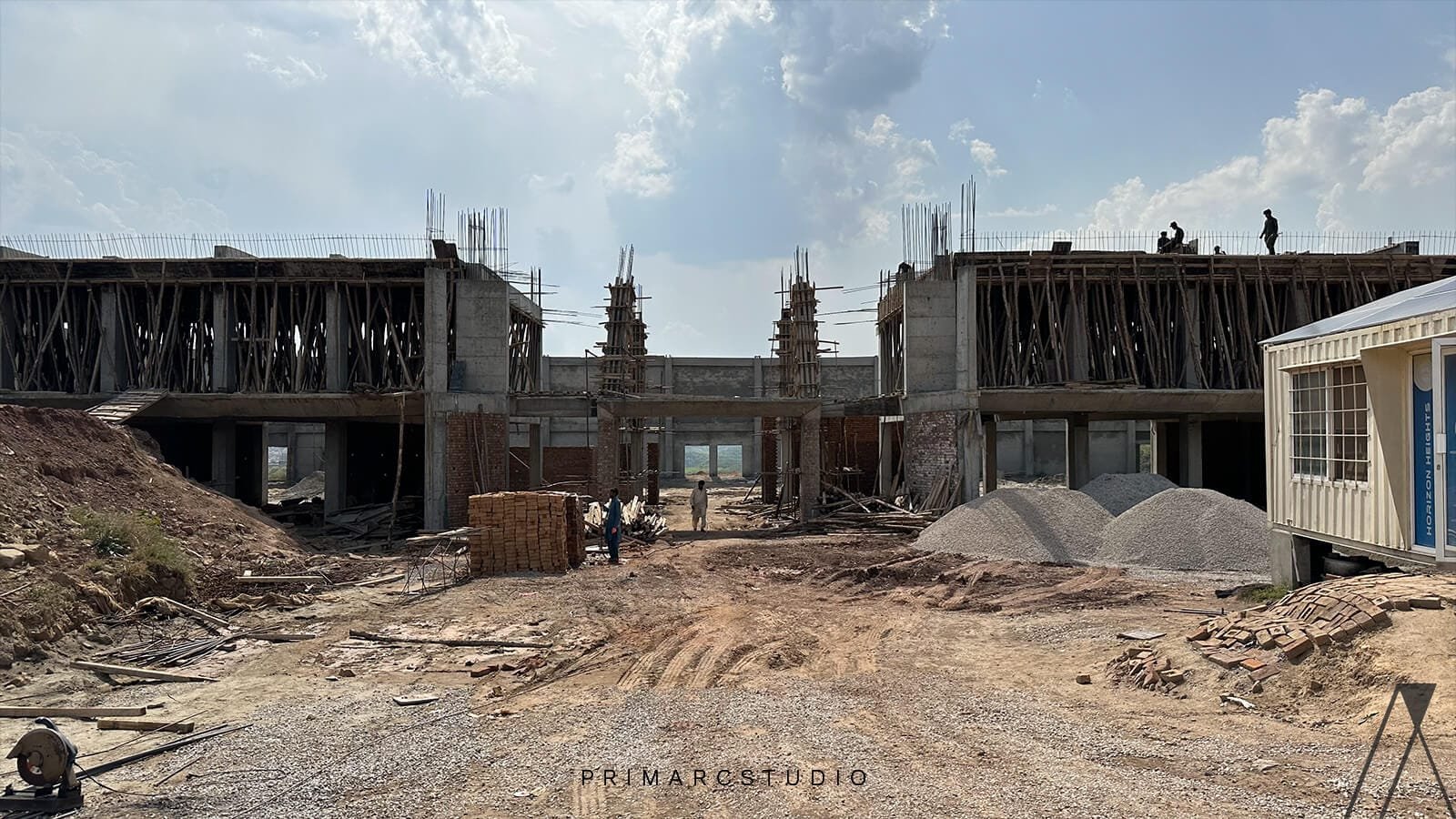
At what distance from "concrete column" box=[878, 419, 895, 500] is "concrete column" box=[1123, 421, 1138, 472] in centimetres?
1824

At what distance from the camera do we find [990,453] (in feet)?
75.3

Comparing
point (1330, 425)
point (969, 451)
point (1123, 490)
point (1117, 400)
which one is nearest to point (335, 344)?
point (969, 451)

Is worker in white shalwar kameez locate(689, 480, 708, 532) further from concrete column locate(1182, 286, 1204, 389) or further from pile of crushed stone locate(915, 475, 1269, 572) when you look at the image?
concrete column locate(1182, 286, 1204, 389)

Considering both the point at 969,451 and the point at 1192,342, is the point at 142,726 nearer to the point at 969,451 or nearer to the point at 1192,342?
the point at 969,451

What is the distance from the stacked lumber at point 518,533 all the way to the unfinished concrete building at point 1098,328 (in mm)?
10035

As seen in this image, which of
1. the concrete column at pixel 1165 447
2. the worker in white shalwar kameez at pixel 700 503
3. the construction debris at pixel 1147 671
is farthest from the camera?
the concrete column at pixel 1165 447

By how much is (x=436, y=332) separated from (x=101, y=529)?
946cm

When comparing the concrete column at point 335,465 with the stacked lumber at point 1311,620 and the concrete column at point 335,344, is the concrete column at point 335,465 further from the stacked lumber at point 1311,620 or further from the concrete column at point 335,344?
the stacked lumber at point 1311,620

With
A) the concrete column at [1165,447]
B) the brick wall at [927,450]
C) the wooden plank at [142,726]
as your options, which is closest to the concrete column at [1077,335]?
the brick wall at [927,450]

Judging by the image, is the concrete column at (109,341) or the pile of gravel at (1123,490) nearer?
the pile of gravel at (1123,490)

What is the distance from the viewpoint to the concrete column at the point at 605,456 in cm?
2019

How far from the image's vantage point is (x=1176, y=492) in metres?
16.4

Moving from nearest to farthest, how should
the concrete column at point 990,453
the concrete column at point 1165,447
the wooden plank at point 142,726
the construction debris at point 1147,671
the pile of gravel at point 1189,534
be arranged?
the wooden plank at point 142,726 → the construction debris at point 1147,671 → the pile of gravel at point 1189,534 → the concrete column at point 990,453 → the concrete column at point 1165,447

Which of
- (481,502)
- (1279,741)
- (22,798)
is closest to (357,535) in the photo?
(481,502)
